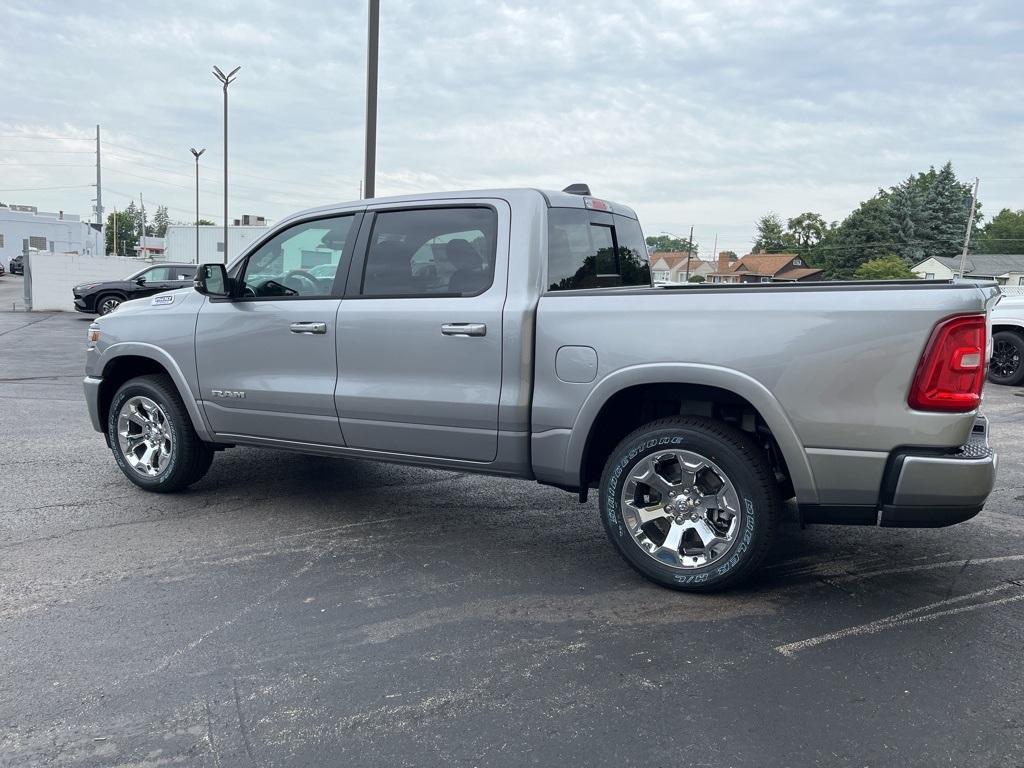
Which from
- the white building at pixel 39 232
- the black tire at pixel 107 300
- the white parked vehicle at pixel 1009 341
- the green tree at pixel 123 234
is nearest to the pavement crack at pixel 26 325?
the black tire at pixel 107 300

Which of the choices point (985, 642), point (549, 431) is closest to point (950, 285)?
point (985, 642)

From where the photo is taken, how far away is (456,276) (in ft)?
14.3

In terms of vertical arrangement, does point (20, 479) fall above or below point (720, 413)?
below

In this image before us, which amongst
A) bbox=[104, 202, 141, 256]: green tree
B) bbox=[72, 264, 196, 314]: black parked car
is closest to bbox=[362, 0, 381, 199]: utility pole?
bbox=[72, 264, 196, 314]: black parked car

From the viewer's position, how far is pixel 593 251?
4.77 meters

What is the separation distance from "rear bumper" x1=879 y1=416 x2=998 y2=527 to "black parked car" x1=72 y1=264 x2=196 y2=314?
69.4ft

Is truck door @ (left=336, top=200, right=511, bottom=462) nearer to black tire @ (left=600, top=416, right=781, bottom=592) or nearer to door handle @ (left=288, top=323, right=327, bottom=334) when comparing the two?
door handle @ (left=288, top=323, right=327, bottom=334)

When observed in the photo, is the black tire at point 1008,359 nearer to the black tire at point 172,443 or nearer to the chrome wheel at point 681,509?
the chrome wheel at point 681,509

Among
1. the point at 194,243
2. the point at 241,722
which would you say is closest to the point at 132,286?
the point at 241,722

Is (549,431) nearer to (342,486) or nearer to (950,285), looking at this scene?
(950,285)

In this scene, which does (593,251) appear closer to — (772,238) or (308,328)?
(308,328)

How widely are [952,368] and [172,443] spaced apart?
4.50m

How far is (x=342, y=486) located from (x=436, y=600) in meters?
2.18

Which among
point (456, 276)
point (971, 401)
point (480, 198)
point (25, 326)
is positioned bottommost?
point (25, 326)
